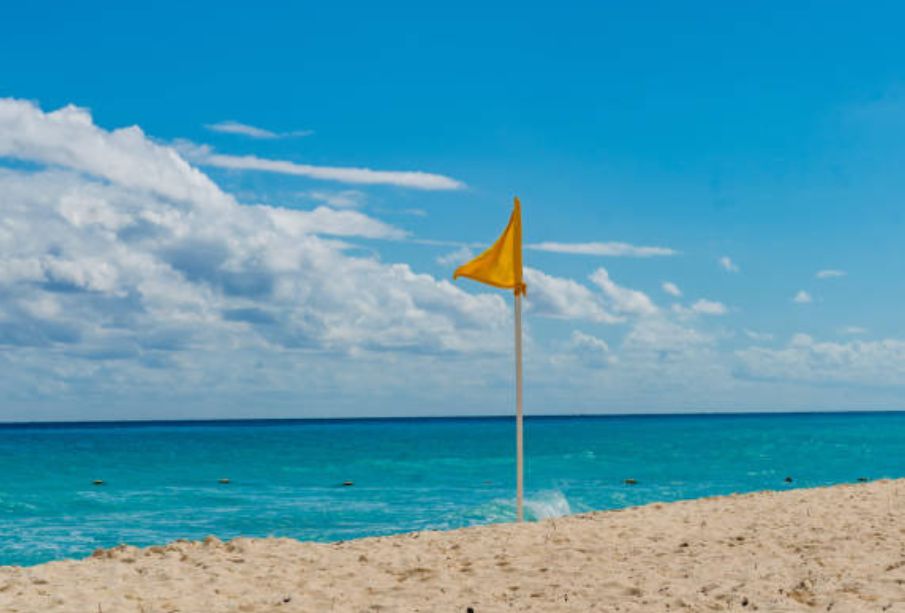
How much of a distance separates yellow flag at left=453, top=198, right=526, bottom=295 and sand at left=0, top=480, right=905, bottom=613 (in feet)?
11.9

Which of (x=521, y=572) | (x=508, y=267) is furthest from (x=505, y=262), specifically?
(x=521, y=572)

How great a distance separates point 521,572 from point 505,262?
527 centimetres

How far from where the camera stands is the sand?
28.0 feet

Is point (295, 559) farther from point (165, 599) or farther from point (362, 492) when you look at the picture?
point (362, 492)

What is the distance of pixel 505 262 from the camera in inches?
547

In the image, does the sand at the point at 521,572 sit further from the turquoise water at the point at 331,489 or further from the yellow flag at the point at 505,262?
the turquoise water at the point at 331,489

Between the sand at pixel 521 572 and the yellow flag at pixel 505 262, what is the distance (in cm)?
363

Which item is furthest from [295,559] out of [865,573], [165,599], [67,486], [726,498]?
[67,486]

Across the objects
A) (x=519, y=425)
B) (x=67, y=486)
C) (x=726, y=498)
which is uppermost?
(x=519, y=425)

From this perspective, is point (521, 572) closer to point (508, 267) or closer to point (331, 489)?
point (508, 267)

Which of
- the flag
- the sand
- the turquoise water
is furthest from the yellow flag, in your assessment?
the turquoise water

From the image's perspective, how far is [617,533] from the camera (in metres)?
12.5

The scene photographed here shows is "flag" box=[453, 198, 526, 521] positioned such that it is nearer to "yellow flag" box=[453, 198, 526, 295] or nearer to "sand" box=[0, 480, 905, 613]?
"yellow flag" box=[453, 198, 526, 295]

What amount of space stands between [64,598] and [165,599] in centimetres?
96
